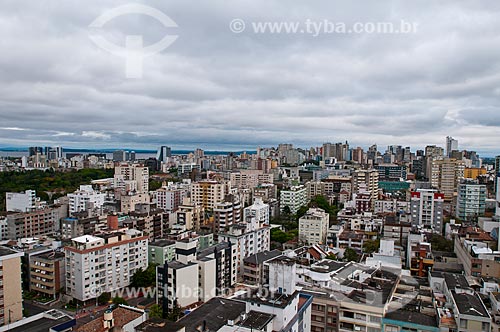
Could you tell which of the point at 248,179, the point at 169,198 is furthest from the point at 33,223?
the point at 248,179

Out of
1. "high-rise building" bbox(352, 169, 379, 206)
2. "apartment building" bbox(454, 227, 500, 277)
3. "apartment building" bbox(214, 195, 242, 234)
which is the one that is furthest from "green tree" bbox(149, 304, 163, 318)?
"high-rise building" bbox(352, 169, 379, 206)

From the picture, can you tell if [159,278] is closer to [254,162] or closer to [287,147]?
[254,162]

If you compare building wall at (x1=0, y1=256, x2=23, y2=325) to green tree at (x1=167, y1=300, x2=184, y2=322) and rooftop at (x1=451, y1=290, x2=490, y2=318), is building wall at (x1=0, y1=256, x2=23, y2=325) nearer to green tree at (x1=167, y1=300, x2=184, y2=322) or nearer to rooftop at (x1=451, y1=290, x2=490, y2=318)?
green tree at (x1=167, y1=300, x2=184, y2=322)

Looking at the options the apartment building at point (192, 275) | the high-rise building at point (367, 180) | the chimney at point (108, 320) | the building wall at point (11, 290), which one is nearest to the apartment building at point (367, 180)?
the high-rise building at point (367, 180)

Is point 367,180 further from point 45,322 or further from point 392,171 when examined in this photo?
point 45,322

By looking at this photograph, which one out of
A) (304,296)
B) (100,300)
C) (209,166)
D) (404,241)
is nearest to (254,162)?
(209,166)

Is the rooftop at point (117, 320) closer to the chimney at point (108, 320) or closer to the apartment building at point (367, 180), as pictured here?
the chimney at point (108, 320)
